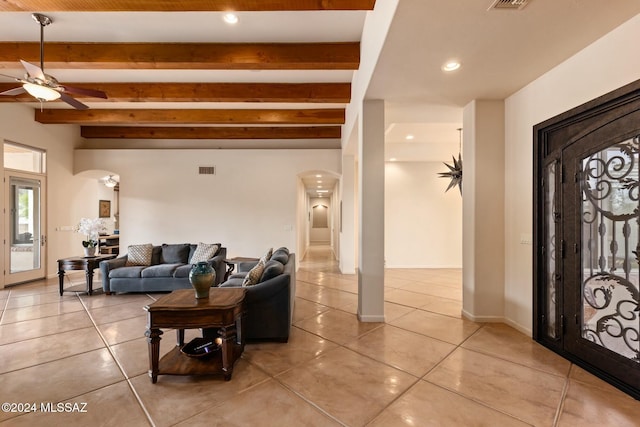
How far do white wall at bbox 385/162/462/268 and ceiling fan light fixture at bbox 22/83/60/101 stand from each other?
6.32m

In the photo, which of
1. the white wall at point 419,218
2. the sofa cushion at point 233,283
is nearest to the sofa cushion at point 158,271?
the sofa cushion at point 233,283

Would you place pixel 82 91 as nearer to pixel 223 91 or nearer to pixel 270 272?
pixel 223 91

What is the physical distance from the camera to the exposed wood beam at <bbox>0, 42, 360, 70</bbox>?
346 cm

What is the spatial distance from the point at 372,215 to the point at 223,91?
128 inches

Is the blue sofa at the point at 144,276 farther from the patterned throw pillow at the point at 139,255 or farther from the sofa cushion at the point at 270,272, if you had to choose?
the sofa cushion at the point at 270,272

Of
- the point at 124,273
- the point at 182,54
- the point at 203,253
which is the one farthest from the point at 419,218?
the point at 124,273

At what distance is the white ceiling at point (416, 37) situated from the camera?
2.03 meters

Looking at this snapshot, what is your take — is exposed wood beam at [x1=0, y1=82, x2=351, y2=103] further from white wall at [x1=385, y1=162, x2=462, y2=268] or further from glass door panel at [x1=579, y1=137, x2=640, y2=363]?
glass door panel at [x1=579, y1=137, x2=640, y2=363]

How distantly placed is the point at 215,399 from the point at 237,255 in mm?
5147

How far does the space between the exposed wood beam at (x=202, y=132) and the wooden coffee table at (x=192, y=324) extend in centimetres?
536

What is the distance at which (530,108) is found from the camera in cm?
313

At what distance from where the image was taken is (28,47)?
3473mm

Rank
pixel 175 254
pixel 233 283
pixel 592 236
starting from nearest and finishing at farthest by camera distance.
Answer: pixel 592 236
pixel 233 283
pixel 175 254

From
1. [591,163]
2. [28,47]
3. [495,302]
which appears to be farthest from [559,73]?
[28,47]
